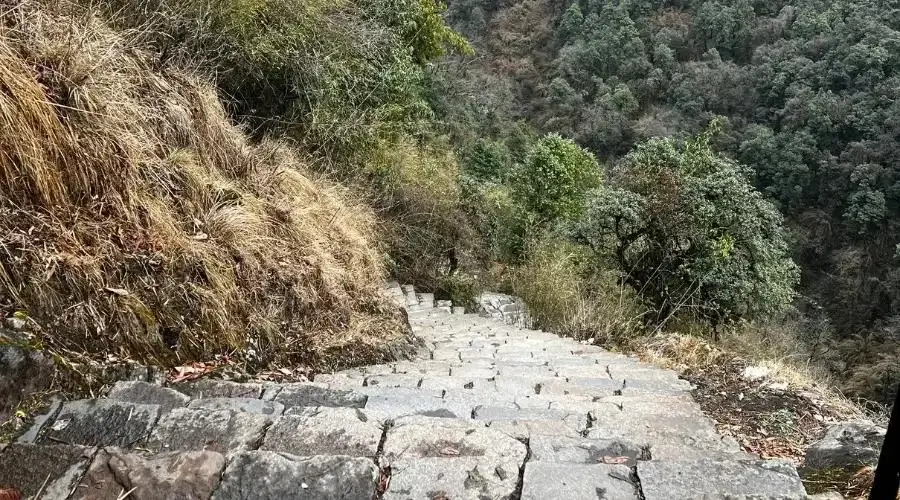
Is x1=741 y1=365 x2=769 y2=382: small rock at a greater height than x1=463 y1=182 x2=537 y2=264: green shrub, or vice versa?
x1=741 y1=365 x2=769 y2=382: small rock

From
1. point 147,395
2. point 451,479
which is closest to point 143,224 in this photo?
point 147,395

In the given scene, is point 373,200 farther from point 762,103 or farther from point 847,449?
point 762,103

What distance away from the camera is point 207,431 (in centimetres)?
173

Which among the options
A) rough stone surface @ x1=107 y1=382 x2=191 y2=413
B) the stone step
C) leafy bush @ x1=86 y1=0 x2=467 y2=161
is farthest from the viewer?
the stone step

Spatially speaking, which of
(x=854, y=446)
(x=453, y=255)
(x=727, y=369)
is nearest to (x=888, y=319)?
(x=453, y=255)

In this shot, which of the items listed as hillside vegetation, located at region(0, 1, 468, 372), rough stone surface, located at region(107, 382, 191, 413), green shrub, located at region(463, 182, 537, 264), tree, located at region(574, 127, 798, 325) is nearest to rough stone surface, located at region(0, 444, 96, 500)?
rough stone surface, located at region(107, 382, 191, 413)

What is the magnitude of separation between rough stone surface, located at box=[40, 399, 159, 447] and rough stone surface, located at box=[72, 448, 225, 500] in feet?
0.66

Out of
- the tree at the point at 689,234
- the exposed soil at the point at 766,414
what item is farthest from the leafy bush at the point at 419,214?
the exposed soil at the point at 766,414

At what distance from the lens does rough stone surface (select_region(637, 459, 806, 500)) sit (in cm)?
146

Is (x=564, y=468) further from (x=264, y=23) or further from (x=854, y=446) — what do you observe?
(x=264, y=23)

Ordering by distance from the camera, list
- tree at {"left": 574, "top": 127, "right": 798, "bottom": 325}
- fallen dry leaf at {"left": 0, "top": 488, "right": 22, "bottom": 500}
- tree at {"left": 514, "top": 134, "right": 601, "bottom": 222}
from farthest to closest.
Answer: tree at {"left": 514, "top": 134, "right": 601, "bottom": 222}, tree at {"left": 574, "top": 127, "right": 798, "bottom": 325}, fallen dry leaf at {"left": 0, "top": 488, "right": 22, "bottom": 500}

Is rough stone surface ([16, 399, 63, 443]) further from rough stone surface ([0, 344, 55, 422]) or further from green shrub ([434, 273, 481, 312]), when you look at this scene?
green shrub ([434, 273, 481, 312])

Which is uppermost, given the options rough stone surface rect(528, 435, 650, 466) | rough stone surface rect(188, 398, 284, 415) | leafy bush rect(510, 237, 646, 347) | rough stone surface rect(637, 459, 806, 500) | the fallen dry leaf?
rough stone surface rect(637, 459, 806, 500)

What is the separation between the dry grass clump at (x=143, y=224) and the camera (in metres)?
2.42
